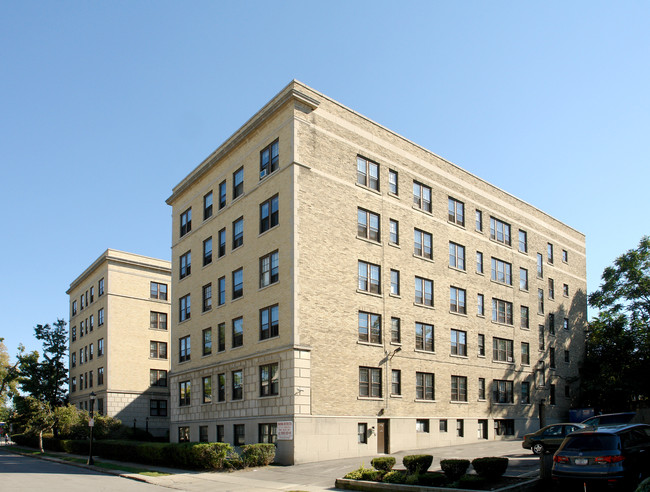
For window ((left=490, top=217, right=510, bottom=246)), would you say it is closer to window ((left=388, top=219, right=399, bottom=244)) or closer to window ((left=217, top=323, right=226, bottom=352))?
window ((left=388, top=219, right=399, bottom=244))

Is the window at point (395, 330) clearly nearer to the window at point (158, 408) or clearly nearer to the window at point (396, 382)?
the window at point (396, 382)

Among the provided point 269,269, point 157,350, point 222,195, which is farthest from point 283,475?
point 157,350

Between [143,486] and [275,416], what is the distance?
8.99 metres

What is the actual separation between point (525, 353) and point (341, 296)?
75.6 ft

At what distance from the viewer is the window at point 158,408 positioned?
60.3 meters

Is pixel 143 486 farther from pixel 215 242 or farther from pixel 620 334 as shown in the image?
pixel 620 334

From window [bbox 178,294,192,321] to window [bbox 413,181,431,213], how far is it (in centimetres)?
1801

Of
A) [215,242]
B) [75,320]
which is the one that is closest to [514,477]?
[215,242]

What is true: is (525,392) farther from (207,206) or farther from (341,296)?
(207,206)

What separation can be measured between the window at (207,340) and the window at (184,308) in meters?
3.08

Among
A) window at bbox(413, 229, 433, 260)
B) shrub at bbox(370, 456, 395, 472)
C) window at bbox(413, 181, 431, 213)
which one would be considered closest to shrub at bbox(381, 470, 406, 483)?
shrub at bbox(370, 456, 395, 472)

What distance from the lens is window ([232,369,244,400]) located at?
35.7 m

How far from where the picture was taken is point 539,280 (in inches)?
2099

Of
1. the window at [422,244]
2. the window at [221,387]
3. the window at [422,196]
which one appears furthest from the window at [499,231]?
the window at [221,387]
